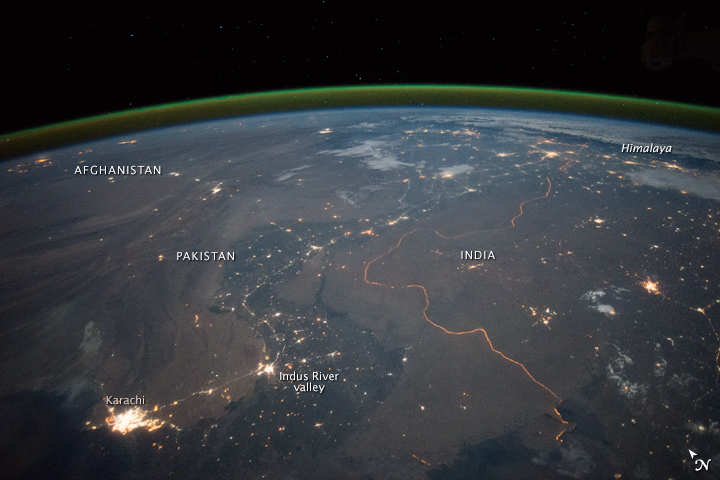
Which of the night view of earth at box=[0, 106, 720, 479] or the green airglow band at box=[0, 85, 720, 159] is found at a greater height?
the green airglow band at box=[0, 85, 720, 159]

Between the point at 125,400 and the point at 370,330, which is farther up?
the point at 370,330

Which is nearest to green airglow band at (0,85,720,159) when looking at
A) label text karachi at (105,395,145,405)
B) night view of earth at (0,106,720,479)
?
night view of earth at (0,106,720,479)

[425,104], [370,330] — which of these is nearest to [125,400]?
[370,330]

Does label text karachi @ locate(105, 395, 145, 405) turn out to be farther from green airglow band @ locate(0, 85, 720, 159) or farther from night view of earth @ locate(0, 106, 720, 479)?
green airglow band @ locate(0, 85, 720, 159)

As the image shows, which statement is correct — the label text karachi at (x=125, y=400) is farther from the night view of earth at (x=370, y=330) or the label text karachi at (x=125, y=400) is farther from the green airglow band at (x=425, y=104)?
the green airglow band at (x=425, y=104)

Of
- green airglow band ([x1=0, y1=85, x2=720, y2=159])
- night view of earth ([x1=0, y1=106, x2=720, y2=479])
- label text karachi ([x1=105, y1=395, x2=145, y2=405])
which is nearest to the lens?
night view of earth ([x1=0, y1=106, x2=720, y2=479])

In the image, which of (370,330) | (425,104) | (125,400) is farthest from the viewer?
(425,104)

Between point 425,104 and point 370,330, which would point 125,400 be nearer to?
point 370,330

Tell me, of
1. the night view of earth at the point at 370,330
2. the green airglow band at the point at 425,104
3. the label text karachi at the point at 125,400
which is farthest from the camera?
the green airglow band at the point at 425,104

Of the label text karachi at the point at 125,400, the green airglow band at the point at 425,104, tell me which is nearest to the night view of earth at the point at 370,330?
the label text karachi at the point at 125,400
